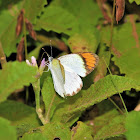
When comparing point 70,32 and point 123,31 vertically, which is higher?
point 70,32

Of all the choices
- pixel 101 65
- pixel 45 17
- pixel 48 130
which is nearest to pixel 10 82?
pixel 48 130

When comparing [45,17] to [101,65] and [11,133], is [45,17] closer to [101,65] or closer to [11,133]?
[101,65]

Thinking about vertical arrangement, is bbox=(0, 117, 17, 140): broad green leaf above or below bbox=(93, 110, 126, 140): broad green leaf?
above

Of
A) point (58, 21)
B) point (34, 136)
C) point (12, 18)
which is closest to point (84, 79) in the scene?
point (34, 136)

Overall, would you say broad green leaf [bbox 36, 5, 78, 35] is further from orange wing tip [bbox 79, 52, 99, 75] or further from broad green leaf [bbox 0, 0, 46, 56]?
orange wing tip [bbox 79, 52, 99, 75]

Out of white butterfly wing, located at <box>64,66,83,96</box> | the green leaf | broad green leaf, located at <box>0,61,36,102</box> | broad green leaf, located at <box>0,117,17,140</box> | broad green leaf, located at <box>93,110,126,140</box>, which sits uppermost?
broad green leaf, located at <box>0,61,36,102</box>

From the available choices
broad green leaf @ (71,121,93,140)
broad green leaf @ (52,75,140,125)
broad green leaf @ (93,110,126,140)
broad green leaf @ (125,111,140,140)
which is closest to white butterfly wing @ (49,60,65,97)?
broad green leaf @ (52,75,140,125)
